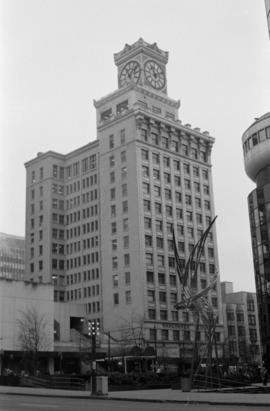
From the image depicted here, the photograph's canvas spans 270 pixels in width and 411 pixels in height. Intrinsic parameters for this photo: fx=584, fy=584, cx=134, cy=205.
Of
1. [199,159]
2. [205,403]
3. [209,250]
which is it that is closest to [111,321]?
[209,250]

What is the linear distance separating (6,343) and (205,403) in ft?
197

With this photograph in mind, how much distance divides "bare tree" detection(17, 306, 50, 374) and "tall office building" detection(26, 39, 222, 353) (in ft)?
69.4

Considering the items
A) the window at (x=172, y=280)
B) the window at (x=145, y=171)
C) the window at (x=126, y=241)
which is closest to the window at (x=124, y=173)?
the window at (x=145, y=171)

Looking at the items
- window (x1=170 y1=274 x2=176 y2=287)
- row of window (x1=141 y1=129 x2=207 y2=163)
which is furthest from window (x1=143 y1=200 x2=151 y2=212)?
window (x1=170 y1=274 x2=176 y2=287)

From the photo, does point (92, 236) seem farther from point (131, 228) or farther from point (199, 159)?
point (199, 159)

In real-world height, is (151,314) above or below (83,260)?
below

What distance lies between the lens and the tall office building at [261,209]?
7044cm

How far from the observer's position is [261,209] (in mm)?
74312

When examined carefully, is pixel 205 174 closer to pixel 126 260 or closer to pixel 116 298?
pixel 126 260

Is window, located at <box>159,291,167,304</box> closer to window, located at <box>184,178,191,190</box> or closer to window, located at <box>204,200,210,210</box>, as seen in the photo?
window, located at <box>204,200,210,210</box>

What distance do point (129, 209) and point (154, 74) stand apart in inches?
1452

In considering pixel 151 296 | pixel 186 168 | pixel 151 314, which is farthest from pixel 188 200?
pixel 151 314

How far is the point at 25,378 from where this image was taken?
52625mm

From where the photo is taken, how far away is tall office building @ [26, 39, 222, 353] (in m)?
108
